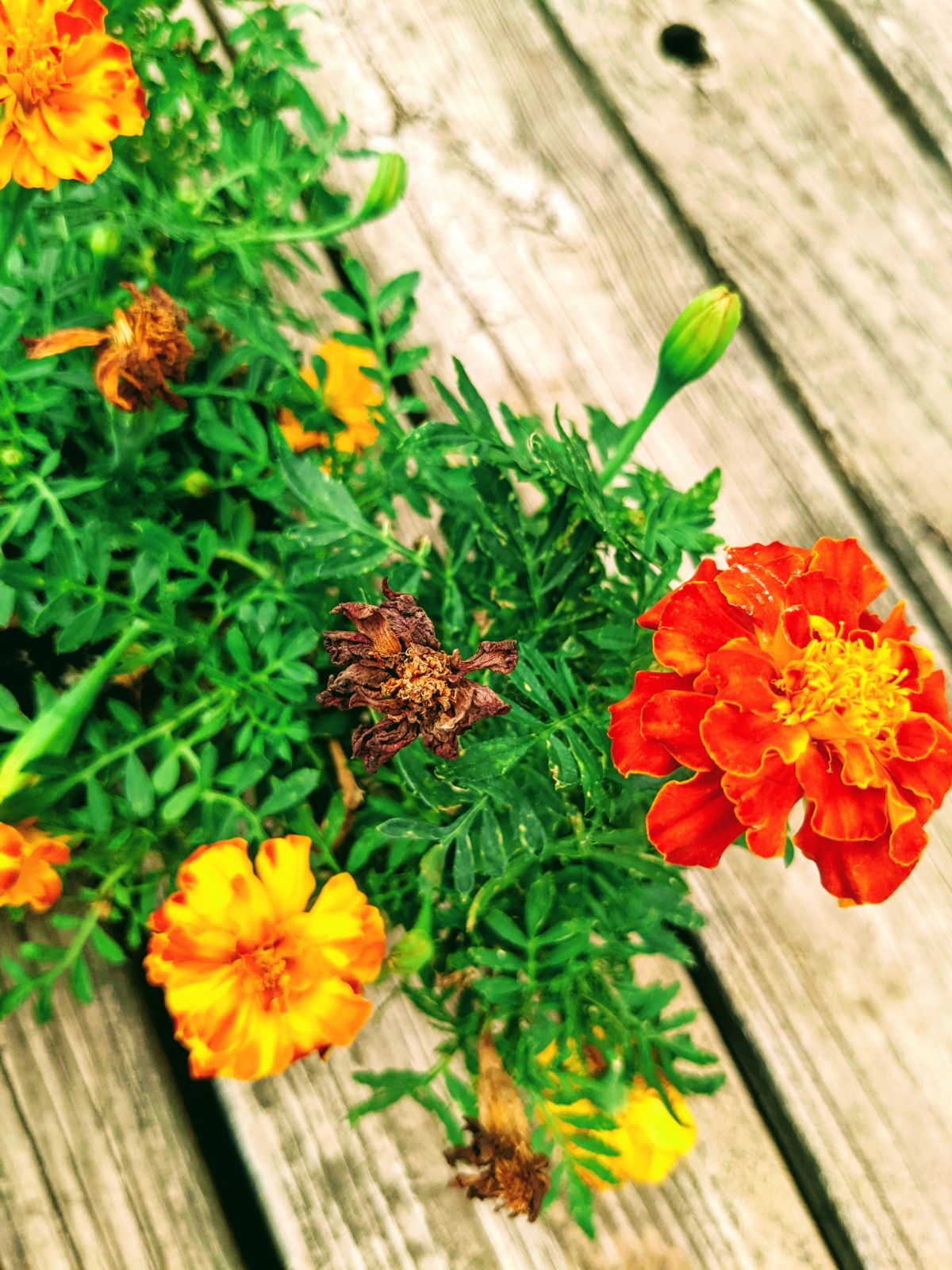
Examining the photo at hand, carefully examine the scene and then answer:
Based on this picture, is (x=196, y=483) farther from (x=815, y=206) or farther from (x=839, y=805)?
(x=815, y=206)

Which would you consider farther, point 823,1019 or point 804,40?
point 804,40

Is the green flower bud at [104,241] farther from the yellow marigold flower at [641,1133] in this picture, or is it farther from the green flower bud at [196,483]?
the yellow marigold flower at [641,1133]

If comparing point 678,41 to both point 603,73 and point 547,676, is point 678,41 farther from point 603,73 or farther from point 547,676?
point 547,676

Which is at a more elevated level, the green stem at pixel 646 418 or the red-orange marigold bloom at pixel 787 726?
the green stem at pixel 646 418

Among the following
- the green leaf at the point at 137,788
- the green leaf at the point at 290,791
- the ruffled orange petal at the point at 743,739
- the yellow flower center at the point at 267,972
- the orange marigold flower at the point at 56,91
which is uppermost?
the orange marigold flower at the point at 56,91

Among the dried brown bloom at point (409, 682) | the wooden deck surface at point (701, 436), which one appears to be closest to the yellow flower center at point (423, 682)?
the dried brown bloom at point (409, 682)

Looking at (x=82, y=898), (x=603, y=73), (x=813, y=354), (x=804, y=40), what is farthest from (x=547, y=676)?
(x=804, y=40)

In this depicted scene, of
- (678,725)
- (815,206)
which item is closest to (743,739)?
(678,725)

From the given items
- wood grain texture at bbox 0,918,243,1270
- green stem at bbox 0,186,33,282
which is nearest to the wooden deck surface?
wood grain texture at bbox 0,918,243,1270
